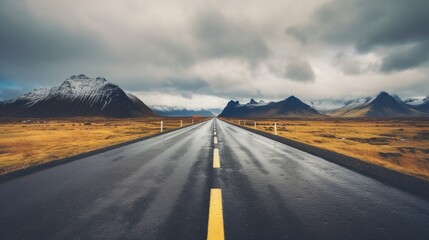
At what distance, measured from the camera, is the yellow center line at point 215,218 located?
288cm

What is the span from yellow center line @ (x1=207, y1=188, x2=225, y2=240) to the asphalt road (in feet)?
0.13

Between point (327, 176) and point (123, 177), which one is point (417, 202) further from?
point (123, 177)

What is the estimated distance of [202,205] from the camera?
12.8 ft

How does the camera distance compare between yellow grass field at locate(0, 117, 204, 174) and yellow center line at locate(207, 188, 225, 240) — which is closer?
yellow center line at locate(207, 188, 225, 240)

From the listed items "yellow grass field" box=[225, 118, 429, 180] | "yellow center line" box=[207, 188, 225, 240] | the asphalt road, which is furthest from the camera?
"yellow grass field" box=[225, 118, 429, 180]

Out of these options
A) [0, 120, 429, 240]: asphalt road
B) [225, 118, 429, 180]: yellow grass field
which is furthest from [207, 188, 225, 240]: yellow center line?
[225, 118, 429, 180]: yellow grass field

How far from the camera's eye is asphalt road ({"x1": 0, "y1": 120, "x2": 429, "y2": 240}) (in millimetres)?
3059

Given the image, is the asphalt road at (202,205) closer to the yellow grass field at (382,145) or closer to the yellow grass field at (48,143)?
the yellow grass field at (382,145)

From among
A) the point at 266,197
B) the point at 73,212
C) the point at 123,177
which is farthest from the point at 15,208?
the point at 266,197

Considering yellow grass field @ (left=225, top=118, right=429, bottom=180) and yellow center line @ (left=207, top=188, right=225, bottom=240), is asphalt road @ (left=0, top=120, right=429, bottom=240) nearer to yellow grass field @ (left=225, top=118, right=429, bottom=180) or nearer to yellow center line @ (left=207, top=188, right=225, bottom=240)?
yellow center line @ (left=207, top=188, right=225, bottom=240)

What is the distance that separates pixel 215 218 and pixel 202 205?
0.58 metres

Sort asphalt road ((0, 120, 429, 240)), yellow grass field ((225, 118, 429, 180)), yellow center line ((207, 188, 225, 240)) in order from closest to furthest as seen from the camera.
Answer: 1. yellow center line ((207, 188, 225, 240))
2. asphalt road ((0, 120, 429, 240))
3. yellow grass field ((225, 118, 429, 180))

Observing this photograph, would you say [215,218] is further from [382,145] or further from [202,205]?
[382,145]

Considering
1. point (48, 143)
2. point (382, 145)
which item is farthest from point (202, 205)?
point (382, 145)
